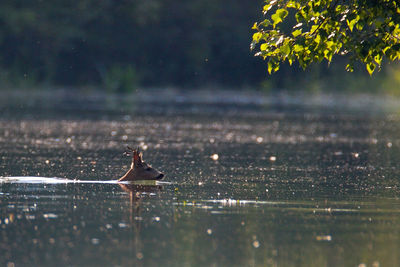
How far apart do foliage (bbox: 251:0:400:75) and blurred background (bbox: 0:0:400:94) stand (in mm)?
56412

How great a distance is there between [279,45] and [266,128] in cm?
2160

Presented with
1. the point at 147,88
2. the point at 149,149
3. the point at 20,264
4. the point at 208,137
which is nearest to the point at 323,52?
the point at 20,264

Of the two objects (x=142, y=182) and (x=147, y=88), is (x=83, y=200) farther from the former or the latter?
(x=147, y=88)

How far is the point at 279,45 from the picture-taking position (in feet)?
52.3

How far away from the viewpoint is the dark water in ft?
37.6

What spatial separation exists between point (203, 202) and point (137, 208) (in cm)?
127

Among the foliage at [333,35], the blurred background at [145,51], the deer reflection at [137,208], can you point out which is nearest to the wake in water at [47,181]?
the deer reflection at [137,208]

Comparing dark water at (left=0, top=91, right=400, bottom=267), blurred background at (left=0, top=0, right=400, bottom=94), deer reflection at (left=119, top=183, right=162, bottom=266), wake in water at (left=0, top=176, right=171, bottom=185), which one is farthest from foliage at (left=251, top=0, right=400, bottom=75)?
blurred background at (left=0, top=0, right=400, bottom=94)

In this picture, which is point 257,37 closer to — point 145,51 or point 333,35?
point 333,35

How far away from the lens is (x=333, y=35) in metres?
15.4

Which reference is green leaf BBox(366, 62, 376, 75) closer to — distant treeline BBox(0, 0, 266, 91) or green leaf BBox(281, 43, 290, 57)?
green leaf BBox(281, 43, 290, 57)

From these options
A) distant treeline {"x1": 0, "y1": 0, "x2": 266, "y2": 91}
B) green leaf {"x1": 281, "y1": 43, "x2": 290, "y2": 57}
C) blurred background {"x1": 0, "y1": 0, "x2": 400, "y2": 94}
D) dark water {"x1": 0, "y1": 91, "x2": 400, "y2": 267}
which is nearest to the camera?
dark water {"x1": 0, "y1": 91, "x2": 400, "y2": 267}

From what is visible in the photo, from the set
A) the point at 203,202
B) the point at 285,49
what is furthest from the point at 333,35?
the point at 203,202

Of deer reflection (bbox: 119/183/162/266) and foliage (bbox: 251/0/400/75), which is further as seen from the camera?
foliage (bbox: 251/0/400/75)
